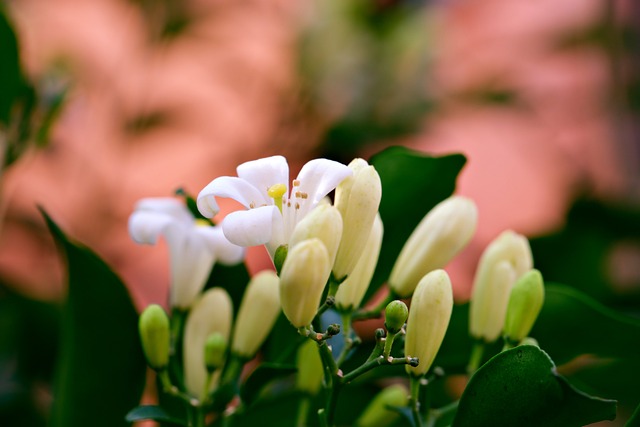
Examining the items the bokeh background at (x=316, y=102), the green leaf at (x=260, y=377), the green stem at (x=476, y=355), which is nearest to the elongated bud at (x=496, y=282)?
the green stem at (x=476, y=355)

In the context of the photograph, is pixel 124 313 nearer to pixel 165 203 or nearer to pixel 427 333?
pixel 165 203

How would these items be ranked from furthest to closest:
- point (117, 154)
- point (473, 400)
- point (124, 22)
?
point (124, 22) < point (117, 154) < point (473, 400)

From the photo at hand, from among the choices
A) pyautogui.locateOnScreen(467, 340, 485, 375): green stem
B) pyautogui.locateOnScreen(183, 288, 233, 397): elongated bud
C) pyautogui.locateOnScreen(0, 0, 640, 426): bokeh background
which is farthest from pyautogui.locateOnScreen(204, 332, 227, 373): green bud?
pyautogui.locateOnScreen(0, 0, 640, 426): bokeh background

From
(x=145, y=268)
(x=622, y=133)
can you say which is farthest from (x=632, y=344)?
(x=145, y=268)

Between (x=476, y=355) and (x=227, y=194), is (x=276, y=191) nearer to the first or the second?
(x=227, y=194)

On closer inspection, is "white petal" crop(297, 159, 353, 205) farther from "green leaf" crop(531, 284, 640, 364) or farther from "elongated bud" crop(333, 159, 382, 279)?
"green leaf" crop(531, 284, 640, 364)

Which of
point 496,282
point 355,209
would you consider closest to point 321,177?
point 355,209
